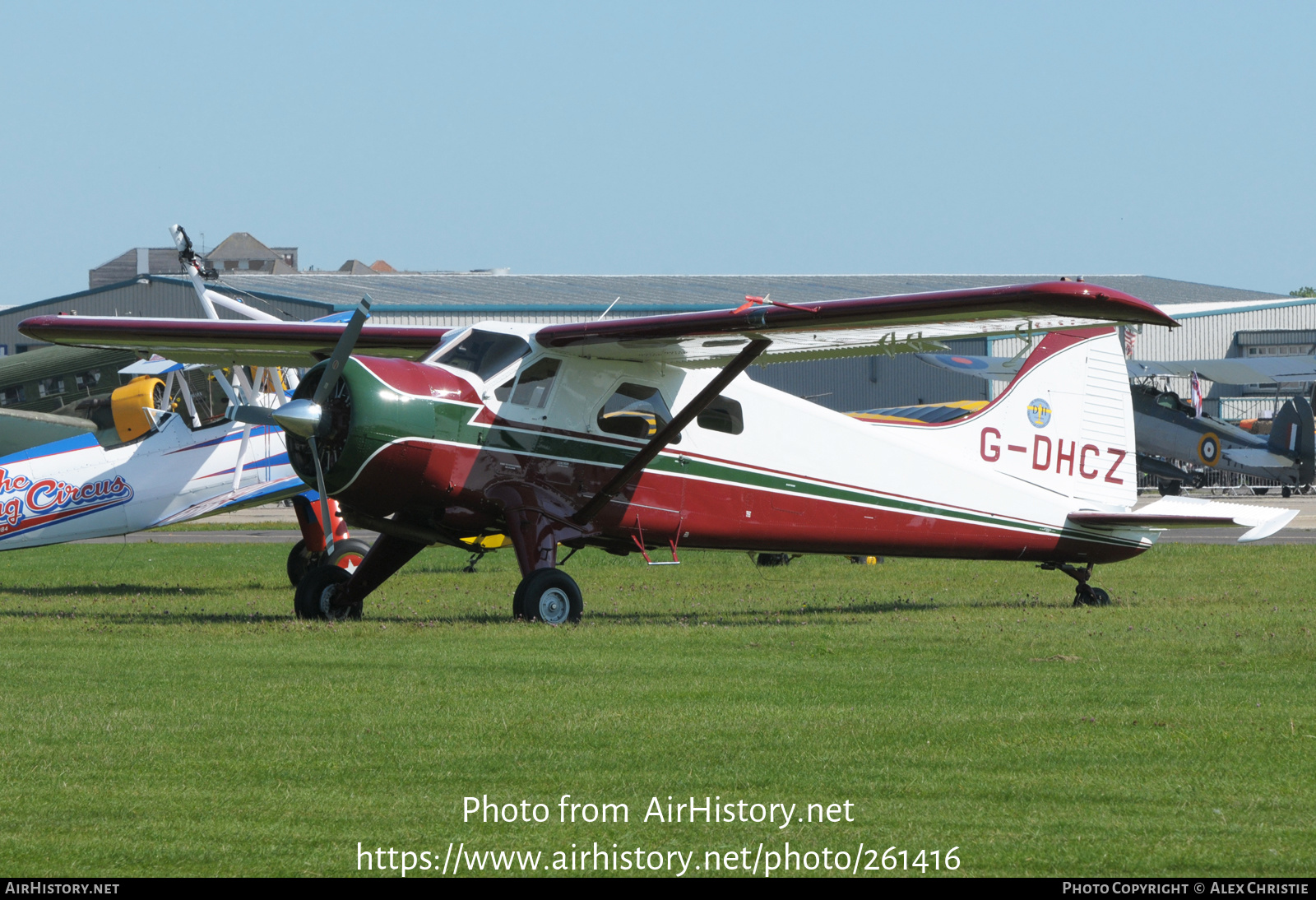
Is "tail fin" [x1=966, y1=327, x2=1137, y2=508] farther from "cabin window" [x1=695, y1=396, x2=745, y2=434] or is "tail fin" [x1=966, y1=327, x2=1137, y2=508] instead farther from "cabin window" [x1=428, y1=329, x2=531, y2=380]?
"cabin window" [x1=428, y1=329, x2=531, y2=380]

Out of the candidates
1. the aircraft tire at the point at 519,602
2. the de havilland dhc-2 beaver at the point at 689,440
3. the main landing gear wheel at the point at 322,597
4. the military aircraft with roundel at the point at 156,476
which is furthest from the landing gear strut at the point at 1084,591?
the military aircraft with roundel at the point at 156,476

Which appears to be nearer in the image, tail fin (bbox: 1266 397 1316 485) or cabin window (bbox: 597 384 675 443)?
cabin window (bbox: 597 384 675 443)

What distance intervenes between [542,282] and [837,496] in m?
51.9

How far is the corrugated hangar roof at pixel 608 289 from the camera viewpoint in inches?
2250

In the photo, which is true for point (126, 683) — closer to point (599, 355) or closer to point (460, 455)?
point (460, 455)

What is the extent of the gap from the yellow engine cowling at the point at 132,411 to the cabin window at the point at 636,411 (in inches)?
295

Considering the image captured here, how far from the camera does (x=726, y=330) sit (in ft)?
42.4

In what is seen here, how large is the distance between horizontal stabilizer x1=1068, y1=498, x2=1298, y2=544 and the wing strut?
5029mm

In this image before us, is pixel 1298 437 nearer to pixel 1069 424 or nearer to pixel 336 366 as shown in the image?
pixel 1069 424

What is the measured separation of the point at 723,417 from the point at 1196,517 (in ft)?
16.6

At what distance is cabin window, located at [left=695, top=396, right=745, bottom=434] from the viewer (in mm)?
14648

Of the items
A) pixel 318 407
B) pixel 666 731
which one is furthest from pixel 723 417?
pixel 666 731

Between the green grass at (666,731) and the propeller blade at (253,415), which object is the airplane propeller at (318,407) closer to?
the propeller blade at (253,415)

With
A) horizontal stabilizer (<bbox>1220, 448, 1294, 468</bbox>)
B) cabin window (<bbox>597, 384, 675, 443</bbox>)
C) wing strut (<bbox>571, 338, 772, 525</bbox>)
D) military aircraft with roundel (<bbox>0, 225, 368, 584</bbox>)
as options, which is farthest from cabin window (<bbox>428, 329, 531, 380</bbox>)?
horizontal stabilizer (<bbox>1220, 448, 1294, 468</bbox>)
